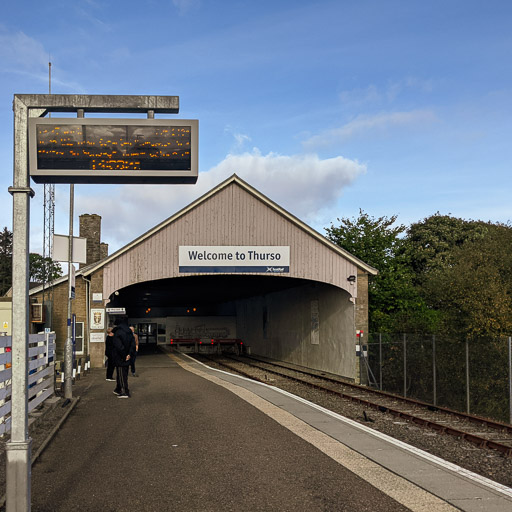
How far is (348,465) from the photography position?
367 inches

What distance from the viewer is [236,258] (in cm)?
2753

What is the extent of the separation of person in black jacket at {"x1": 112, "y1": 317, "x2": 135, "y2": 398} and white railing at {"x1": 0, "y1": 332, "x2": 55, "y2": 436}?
65.8 inches

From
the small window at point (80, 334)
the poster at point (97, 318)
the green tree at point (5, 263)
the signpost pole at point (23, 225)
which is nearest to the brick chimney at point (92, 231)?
the small window at point (80, 334)

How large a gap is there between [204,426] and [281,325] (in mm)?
26406

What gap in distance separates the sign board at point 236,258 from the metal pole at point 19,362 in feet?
68.1

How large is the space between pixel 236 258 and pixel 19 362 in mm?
21207

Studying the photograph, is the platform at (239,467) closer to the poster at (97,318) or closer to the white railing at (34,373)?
the white railing at (34,373)

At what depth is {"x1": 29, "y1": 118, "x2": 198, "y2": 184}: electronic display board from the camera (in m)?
7.01

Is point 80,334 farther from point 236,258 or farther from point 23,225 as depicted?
point 23,225

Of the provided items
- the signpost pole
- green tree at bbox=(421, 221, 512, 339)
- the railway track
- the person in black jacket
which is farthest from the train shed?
the signpost pole

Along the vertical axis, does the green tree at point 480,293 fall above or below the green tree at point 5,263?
below

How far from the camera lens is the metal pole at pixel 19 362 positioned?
6.23m

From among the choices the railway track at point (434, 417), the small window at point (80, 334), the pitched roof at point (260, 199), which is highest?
the pitched roof at point (260, 199)

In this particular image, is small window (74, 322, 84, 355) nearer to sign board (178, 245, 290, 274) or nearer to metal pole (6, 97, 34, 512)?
sign board (178, 245, 290, 274)
